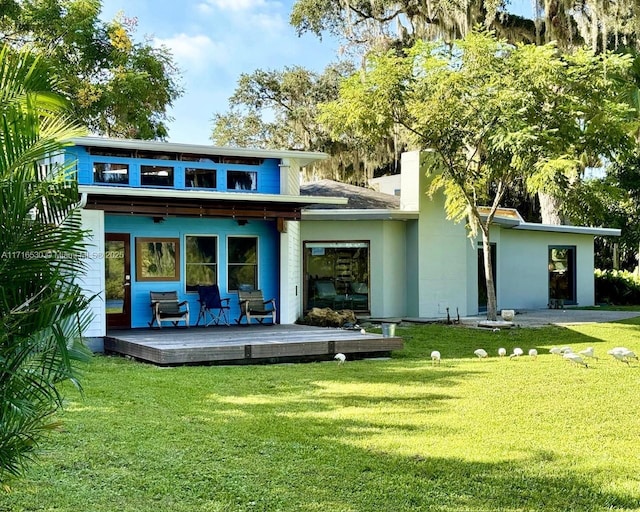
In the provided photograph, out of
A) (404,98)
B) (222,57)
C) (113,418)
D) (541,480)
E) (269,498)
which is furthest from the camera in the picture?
(222,57)

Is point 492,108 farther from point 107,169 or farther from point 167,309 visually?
point 107,169

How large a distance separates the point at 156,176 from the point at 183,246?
1.55 meters

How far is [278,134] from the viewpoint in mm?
28719

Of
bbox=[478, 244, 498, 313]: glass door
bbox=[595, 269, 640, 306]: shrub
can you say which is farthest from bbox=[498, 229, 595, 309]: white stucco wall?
bbox=[595, 269, 640, 306]: shrub

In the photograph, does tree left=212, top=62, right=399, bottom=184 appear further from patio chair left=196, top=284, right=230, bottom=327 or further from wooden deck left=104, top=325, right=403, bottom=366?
wooden deck left=104, top=325, right=403, bottom=366

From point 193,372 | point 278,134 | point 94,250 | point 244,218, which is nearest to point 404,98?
point 244,218

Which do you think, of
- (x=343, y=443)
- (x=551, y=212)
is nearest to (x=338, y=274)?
(x=551, y=212)

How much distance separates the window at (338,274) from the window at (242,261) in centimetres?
269

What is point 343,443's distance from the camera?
524 centimetres

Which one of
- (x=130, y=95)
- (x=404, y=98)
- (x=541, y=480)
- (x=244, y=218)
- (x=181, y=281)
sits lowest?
(x=541, y=480)

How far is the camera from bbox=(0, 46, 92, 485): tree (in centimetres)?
253

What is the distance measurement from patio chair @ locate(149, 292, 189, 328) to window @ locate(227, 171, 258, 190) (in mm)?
2601

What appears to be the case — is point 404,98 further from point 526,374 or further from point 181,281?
point 526,374

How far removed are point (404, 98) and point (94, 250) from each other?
7107mm
